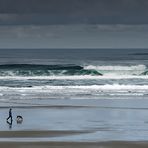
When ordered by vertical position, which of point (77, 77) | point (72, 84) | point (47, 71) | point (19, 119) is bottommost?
point (19, 119)

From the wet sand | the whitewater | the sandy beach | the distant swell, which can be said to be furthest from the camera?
the distant swell

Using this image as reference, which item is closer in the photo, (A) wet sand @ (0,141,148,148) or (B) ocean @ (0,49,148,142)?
(A) wet sand @ (0,141,148,148)

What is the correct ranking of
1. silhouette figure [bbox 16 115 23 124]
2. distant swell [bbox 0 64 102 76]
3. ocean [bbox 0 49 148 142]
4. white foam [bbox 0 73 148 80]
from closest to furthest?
ocean [bbox 0 49 148 142], silhouette figure [bbox 16 115 23 124], white foam [bbox 0 73 148 80], distant swell [bbox 0 64 102 76]

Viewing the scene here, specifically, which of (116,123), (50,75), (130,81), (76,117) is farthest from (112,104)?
(50,75)

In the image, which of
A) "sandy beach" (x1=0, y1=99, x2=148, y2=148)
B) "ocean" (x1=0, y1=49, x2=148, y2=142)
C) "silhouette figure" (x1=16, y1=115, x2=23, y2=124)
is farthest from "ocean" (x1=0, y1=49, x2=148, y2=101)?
"silhouette figure" (x1=16, y1=115, x2=23, y2=124)

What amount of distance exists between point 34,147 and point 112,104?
11.0 meters

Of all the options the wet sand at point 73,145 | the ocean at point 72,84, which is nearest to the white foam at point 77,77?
the ocean at point 72,84

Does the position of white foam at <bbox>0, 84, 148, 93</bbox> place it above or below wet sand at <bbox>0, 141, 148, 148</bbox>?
above

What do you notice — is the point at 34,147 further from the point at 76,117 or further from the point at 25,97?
the point at 25,97

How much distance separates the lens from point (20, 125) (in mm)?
22344

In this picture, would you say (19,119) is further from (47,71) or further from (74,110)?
(47,71)

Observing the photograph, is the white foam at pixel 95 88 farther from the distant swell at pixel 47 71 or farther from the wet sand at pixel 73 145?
the wet sand at pixel 73 145

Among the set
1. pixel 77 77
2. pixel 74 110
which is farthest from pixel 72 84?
pixel 74 110

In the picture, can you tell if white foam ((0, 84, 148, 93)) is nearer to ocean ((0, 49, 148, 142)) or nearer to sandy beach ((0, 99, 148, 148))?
ocean ((0, 49, 148, 142))
